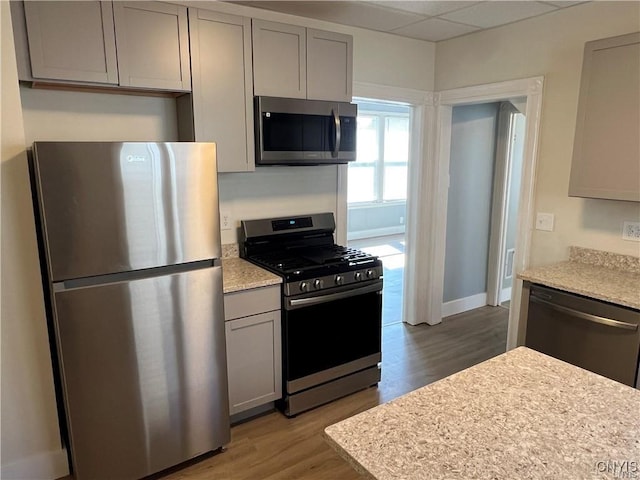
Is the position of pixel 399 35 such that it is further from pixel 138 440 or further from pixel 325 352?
pixel 138 440

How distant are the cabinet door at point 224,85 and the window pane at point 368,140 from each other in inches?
222

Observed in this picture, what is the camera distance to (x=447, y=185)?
3.98 m

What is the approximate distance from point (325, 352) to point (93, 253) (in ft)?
4.93

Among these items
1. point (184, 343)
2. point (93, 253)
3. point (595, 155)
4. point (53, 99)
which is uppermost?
point (53, 99)

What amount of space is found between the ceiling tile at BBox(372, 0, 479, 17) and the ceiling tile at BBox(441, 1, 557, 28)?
0.08 metres

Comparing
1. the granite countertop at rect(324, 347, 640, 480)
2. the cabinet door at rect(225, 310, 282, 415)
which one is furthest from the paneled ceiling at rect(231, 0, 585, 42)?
the granite countertop at rect(324, 347, 640, 480)

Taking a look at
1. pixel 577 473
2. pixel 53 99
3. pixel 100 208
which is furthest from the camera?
pixel 53 99

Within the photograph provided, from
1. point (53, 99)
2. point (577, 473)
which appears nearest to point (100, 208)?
point (53, 99)

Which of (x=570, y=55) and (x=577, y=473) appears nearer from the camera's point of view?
(x=577, y=473)

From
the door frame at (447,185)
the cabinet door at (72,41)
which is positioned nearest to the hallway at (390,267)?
the door frame at (447,185)

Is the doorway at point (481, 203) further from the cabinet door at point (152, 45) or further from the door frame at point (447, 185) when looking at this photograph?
the cabinet door at point (152, 45)

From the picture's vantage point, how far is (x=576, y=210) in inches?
113

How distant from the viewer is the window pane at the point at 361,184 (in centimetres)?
816

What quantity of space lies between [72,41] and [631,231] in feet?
10.5
